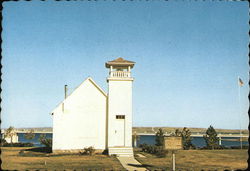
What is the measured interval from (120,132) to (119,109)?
219 centimetres

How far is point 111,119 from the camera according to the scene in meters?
25.1

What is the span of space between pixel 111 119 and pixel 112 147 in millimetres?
2540

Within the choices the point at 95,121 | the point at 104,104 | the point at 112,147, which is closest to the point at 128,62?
the point at 104,104

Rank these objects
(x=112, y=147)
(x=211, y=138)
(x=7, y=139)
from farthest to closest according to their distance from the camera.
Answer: (x=7, y=139), (x=211, y=138), (x=112, y=147)

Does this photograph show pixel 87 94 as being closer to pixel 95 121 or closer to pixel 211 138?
pixel 95 121

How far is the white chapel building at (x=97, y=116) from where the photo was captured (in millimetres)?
25109

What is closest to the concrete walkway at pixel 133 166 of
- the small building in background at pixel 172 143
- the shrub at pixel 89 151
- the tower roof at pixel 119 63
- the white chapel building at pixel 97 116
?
the small building in background at pixel 172 143

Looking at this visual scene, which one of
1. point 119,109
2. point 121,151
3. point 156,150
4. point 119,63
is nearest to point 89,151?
point 121,151

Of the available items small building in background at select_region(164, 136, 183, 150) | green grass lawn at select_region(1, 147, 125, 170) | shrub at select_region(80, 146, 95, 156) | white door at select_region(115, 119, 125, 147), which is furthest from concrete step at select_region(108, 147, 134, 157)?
small building in background at select_region(164, 136, 183, 150)

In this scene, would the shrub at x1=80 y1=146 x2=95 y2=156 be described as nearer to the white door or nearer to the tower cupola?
the white door

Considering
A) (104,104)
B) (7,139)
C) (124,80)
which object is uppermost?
(124,80)

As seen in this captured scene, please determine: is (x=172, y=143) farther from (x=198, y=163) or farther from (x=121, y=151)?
(x=121, y=151)

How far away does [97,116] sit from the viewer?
84.3ft

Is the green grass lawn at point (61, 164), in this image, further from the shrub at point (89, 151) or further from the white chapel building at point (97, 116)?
the white chapel building at point (97, 116)
